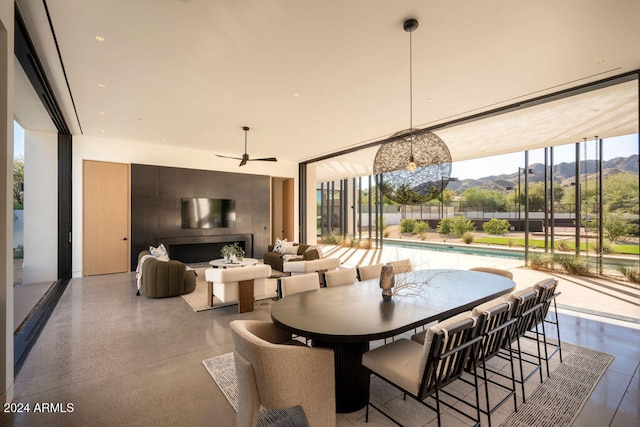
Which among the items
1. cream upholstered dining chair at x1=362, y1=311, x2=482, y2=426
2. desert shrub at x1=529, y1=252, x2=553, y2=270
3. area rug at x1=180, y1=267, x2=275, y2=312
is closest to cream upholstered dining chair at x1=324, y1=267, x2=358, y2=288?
cream upholstered dining chair at x1=362, y1=311, x2=482, y2=426

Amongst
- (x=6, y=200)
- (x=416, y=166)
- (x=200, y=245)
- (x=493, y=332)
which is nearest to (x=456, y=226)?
(x=200, y=245)

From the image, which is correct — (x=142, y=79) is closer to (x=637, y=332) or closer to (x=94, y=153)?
(x=94, y=153)

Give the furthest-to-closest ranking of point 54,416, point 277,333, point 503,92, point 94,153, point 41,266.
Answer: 1. point 94,153
2. point 41,266
3. point 503,92
4. point 277,333
5. point 54,416

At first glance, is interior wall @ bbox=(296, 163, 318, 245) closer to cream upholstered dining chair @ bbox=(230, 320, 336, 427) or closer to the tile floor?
the tile floor

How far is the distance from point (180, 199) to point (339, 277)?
20.9ft

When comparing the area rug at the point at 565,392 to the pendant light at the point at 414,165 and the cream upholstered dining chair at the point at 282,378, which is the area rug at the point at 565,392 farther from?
the pendant light at the point at 414,165

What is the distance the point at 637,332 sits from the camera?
3.59 m

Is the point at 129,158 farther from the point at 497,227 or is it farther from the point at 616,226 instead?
the point at 497,227

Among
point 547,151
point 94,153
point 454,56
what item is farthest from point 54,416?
point 547,151

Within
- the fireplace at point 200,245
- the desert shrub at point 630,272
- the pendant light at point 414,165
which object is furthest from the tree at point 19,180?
the desert shrub at point 630,272

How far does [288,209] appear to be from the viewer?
10.6 meters

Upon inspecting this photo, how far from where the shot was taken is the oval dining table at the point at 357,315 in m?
1.91

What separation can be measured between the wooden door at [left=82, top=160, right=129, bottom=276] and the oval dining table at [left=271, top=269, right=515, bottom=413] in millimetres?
6650

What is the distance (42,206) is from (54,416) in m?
6.29
